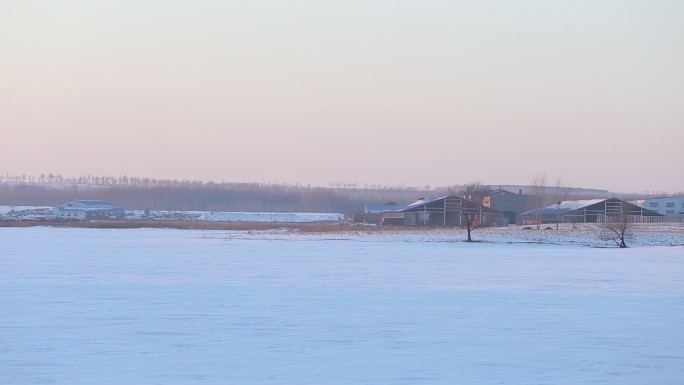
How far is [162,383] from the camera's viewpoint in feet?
27.9

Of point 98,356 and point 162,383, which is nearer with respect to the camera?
point 162,383

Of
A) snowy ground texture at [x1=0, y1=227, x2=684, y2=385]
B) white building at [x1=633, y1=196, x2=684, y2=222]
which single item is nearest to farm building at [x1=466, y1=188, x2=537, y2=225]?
white building at [x1=633, y1=196, x2=684, y2=222]

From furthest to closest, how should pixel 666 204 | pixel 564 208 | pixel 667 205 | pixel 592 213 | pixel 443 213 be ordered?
pixel 666 204 < pixel 667 205 < pixel 564 208 < pixel 592 213 < pixel 443 213

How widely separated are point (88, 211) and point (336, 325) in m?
92.0

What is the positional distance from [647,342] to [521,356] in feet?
6.86

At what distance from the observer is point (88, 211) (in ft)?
326

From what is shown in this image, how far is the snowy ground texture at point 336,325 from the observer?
9125 millimetres

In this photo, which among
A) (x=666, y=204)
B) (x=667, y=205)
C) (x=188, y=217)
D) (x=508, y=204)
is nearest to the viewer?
(x=508, y=204)

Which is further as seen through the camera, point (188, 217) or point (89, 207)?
point (89, 207)

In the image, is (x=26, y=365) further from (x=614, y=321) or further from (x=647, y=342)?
(x=614, y=321)

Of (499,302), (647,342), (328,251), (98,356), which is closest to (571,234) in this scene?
(328,251)

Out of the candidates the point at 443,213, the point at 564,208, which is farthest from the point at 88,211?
the point at 564,208

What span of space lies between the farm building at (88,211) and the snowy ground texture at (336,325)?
78389mm

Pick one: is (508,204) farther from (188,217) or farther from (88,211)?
(88,211)
